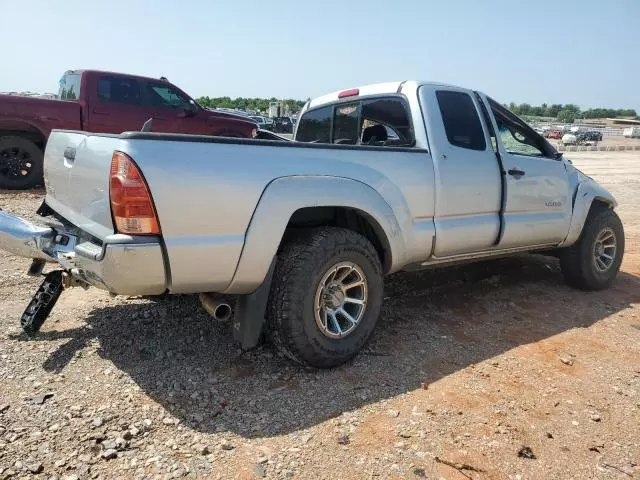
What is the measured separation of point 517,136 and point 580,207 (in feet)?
3.35

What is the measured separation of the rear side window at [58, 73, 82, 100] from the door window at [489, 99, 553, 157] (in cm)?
754

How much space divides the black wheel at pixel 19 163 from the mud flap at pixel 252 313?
7440 mm

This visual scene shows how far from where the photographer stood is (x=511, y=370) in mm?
3518

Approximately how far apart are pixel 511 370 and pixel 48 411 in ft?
9.16

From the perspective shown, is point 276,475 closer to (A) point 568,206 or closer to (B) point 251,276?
(B) point 251,276

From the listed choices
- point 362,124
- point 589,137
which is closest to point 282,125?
point 362,124

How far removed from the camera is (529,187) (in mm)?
4562

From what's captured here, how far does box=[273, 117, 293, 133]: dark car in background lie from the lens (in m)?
34.2

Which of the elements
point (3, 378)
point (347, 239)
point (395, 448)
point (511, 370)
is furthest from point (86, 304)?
point (511, 370)

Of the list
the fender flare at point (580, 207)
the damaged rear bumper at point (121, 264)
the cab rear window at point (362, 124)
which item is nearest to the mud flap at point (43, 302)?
the damaged rear bumper at point (121, 264)

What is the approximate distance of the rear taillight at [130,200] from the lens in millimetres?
2596

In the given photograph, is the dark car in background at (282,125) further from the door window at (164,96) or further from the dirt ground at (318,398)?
the dirt ground at (318,398)

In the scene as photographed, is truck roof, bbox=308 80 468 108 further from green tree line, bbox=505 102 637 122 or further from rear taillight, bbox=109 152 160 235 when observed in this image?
green tree line, bbox=505 102 637 122

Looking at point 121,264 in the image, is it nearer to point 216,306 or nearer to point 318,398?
point 216,306
